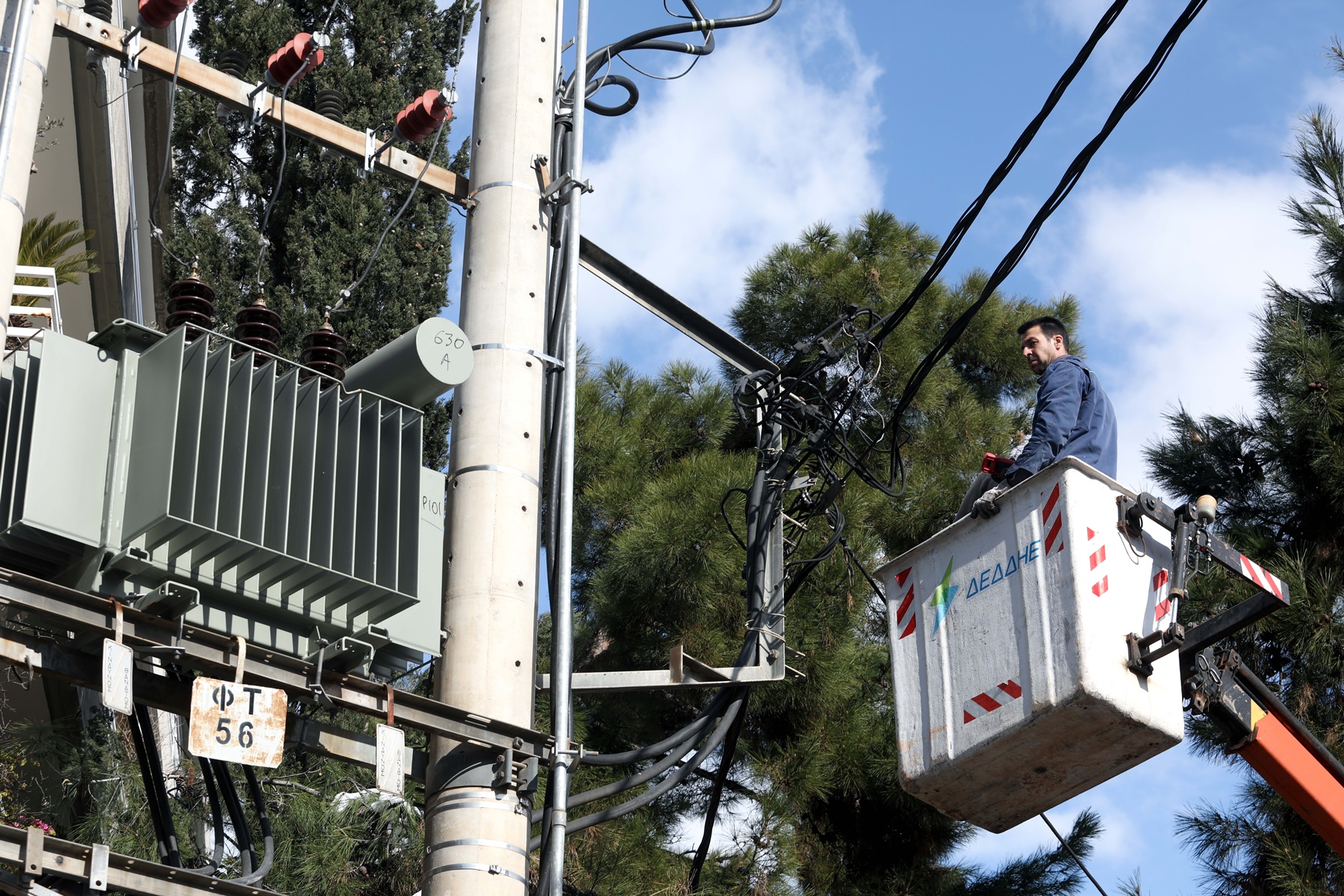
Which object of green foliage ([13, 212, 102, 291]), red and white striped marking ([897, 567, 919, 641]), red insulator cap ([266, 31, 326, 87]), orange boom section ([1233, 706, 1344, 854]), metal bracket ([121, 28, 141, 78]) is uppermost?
green foliage ([13, 212, 102, 291])

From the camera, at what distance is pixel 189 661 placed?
547 cm

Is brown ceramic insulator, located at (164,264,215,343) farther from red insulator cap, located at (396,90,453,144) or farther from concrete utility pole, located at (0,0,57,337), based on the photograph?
red insulator cap, located at (396,90,453,144)

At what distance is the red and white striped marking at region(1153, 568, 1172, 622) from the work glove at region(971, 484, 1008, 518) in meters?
0.68

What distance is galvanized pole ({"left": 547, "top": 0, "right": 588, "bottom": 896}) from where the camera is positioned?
588 cm

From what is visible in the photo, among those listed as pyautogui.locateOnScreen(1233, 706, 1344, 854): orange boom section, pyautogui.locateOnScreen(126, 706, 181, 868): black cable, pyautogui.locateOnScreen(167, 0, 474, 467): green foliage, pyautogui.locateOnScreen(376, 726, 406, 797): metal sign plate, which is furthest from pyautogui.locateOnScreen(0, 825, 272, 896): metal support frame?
pyautogui.locateOnScreen(167, 0, 474, 467): green foliage

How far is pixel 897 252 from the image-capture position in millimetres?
16938

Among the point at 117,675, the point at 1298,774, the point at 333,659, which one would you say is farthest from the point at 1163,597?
the point at 117,675

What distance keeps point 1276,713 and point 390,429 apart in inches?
186

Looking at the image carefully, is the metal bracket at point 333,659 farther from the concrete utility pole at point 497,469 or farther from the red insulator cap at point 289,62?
the red insulator cap at point 289,62

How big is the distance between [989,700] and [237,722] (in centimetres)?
287

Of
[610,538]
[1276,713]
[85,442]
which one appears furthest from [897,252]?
[85,442]

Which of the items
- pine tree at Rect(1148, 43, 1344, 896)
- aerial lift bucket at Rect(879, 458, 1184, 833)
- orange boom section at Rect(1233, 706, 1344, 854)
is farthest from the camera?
pine tree at Rect(1148, 43, 1344, 896)

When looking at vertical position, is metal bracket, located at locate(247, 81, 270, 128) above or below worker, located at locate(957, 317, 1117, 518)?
above

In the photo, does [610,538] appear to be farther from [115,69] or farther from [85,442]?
[85,442]
